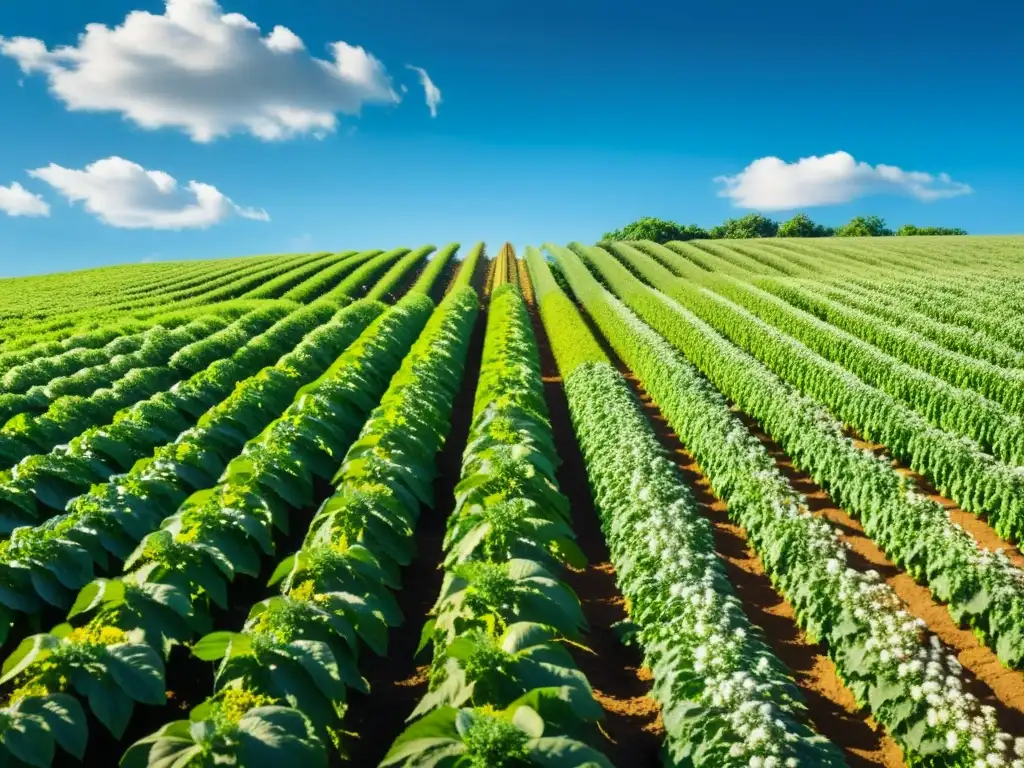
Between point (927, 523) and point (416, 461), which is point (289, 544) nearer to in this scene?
point (416, 461)

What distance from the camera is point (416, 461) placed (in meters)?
10.3

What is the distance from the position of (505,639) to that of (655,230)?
9492cm

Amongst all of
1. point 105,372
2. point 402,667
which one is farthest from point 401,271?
point 402,667

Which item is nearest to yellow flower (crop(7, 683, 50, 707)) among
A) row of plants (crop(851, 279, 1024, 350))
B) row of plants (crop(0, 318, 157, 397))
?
row of plants (crop(0, 318, 157, 397))

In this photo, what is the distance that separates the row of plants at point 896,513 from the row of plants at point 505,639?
204 inches

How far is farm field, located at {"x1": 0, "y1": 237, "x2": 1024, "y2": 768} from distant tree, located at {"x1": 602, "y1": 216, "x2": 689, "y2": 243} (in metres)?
76.7

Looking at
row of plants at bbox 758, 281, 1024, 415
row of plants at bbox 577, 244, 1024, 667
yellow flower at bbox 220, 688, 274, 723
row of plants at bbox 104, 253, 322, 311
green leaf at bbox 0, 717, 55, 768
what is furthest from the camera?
row of plants at bbox 104, 253, 322, 311

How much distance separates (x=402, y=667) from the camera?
24.0 ft

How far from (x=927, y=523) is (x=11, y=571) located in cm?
1157

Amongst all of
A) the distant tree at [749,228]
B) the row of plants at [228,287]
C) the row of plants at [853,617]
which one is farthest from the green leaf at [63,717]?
the distant tree at [749,228]

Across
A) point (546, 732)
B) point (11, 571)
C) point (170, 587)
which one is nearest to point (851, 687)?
point (546, 732)

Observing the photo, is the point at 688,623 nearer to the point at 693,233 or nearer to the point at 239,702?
the point at 239,702

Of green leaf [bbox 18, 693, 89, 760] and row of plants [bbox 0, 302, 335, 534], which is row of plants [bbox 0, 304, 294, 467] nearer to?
row of plants [bbox 0, 302, 335, 534]

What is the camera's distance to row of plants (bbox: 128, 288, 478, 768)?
163 inches
